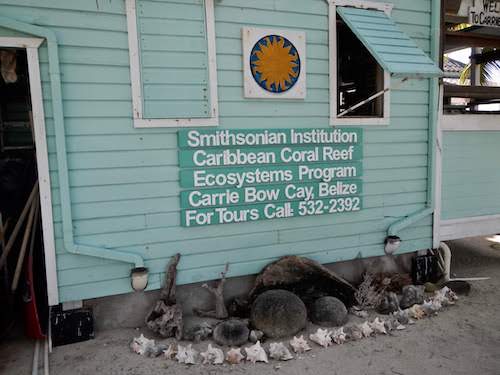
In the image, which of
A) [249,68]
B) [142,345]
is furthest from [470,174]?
[142,345]

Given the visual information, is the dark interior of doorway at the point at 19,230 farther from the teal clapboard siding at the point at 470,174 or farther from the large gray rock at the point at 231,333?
the teal clapboard siding at the point at 470,174

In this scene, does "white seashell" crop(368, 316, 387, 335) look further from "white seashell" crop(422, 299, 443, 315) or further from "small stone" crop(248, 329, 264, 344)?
"small stone" crop(248, 329, 264, 344)

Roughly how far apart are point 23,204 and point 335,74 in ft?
12.3

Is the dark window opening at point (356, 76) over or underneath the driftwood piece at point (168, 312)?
over

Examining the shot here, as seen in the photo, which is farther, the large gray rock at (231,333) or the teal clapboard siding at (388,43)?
the teal clapboard siding at (388,43)

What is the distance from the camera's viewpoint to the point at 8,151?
4.81m

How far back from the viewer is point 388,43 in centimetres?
421

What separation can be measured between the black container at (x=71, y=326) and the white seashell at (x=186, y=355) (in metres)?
0.94

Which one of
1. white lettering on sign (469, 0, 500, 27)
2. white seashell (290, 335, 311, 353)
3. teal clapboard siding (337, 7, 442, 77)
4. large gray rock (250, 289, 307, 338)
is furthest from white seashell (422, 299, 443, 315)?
white lettering on sign (469, 0, 500, 27)

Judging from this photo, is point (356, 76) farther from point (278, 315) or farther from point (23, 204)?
point (23, 204)

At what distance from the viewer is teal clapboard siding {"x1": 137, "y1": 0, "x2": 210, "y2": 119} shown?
369cm

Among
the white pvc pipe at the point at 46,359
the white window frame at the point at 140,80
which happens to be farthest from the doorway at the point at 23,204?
the white window frame at the point at 140,80

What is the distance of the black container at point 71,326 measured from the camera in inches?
143

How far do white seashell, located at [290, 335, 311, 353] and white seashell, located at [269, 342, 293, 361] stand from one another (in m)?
0.10
